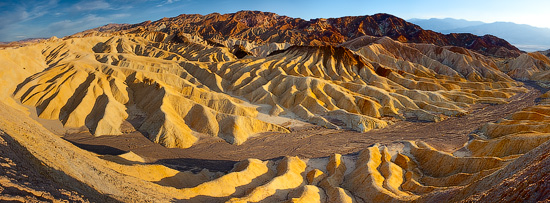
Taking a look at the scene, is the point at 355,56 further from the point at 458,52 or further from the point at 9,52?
the point at 9,52

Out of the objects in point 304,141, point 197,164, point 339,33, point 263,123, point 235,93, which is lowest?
point 304,141

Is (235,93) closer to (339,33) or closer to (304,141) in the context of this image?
(304,141)

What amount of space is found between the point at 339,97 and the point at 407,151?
21434mm

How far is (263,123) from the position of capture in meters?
42.1

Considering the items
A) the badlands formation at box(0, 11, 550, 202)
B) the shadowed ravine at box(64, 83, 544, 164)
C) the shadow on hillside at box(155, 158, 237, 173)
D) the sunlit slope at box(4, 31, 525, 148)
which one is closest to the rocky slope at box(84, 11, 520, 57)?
the badlands formation at box(0, 11, 550, 202)

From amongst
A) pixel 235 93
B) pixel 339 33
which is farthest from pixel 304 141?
pixel 339 33

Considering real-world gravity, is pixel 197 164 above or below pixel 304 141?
above

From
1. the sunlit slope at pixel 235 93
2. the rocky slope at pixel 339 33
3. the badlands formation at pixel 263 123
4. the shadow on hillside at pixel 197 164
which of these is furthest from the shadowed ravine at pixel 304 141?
the rocky slope at pixel 339 33

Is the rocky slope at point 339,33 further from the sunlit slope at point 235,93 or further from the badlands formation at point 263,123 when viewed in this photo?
the sunlit slope at point 235,93

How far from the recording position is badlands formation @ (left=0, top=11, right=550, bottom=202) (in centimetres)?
1627

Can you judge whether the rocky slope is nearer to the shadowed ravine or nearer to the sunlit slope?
the sunlit slope

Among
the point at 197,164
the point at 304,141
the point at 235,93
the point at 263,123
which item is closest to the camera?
the point at 197,164

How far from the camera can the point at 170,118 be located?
3872 centimetres

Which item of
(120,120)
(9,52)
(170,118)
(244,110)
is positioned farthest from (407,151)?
(9,52)
